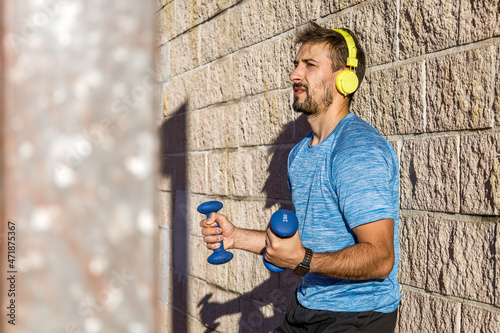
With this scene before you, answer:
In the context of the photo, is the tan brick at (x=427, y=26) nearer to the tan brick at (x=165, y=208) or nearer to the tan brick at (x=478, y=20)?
the tan brick at (x=478, y=20)

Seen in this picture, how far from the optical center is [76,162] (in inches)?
17.2

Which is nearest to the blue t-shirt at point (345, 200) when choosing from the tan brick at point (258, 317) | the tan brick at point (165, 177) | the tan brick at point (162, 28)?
the tan brick at point (258, 317)

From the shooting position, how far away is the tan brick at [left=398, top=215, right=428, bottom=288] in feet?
7.56

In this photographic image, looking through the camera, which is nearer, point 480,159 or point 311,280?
point 480,159

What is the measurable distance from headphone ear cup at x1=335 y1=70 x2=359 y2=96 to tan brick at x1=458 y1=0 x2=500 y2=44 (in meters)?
0.51

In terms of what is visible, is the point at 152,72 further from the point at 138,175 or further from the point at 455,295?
the point at 455,295

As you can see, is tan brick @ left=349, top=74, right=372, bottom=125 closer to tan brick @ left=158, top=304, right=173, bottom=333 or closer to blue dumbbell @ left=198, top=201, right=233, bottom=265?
blue dumbbell @ left=198, top=201, right=233, bottom=265

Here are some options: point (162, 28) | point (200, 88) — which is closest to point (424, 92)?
point (200, 88)

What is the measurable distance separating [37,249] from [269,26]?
127 inches

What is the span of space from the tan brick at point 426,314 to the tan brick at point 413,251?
7cm

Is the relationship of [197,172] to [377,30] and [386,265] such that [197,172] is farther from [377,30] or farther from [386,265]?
[386,265]

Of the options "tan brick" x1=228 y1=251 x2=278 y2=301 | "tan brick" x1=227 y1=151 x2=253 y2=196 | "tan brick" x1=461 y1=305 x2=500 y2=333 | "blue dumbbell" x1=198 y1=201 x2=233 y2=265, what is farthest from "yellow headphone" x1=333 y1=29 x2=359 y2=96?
"tan brick" x1=228 y1=251 x2=278 y2=301

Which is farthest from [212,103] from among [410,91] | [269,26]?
[410,91]

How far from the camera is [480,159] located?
204 cm
